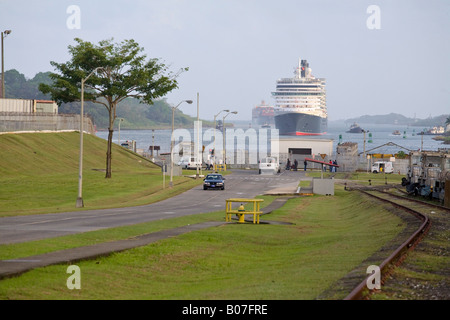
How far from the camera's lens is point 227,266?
19281 millimetres

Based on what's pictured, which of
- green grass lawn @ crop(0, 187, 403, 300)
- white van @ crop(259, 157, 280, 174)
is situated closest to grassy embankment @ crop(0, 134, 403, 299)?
green grass lawn @ crop(0, 187, 403, 300)

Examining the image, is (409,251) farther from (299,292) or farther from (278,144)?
(278,144)

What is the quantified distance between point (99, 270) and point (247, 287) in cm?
399

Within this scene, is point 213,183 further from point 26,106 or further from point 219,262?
point 26,106

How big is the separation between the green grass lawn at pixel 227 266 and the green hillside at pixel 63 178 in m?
14.7

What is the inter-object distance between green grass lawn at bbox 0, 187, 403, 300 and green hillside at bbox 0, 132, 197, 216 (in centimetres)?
1468

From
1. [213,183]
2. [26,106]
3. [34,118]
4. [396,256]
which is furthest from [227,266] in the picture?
[26,106]

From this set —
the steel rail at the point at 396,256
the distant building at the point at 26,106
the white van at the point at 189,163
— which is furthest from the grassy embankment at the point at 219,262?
the distant building at the point at 26,106

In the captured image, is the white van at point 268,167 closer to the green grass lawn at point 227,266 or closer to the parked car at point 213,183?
the parked car at point 213,183

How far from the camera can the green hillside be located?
4509cm

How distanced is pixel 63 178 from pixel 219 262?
42.0 m

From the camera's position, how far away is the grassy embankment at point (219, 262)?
14320 millimetres

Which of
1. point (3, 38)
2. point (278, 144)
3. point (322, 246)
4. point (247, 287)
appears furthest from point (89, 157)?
point (247, 287)
